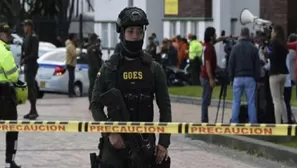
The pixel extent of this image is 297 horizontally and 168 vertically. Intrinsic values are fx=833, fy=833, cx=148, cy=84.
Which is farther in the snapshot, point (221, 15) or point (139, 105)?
point (221, 15)

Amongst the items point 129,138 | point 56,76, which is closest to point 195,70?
point 56,76

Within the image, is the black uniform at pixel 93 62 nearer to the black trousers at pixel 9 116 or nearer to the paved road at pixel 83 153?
the paved road at pixel 83 153

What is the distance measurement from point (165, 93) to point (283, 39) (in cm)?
717

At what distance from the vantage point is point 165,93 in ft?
21.1

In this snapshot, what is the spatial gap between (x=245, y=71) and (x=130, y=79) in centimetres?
727

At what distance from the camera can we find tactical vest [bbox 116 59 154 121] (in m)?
6.26

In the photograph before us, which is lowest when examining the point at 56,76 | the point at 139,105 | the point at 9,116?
the point at 56,76

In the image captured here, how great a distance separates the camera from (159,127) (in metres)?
6.91

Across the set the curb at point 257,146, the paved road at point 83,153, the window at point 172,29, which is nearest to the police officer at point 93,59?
the paved road at point 83,153

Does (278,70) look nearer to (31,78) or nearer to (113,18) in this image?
(31,78)

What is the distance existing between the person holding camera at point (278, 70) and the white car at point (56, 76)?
36.9 ft

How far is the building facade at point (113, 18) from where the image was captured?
36.4 m

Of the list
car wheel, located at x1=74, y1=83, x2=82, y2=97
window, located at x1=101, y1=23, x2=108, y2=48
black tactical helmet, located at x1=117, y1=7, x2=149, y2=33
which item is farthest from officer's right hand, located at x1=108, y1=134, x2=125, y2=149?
window, located at x1=101, y1=23, x2=108, y2=48

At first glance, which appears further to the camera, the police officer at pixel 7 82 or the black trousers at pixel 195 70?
the black trousers at pixel 195 70
